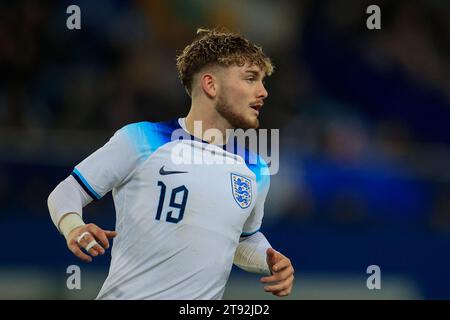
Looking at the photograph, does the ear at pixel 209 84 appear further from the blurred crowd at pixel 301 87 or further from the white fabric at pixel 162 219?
the blurred crowd at pixel 301 87

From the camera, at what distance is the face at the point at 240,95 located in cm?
502

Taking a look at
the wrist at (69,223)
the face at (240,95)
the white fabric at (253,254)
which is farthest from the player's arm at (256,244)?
the wrist at (69,223)

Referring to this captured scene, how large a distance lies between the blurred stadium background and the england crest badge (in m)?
3.64

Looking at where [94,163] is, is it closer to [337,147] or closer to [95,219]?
[95,219]

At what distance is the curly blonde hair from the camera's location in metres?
5.09

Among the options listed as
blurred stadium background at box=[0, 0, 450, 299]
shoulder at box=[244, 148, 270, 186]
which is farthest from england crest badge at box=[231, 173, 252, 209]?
blurred stadium background at box=[0, 0, 450, 299]

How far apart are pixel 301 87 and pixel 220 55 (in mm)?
6060

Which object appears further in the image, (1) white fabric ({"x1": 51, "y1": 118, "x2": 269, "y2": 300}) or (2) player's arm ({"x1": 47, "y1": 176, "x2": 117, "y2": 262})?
(1) white fabric ({"x1": 51, "y1": 118, "x2": 269, "y2": 300})

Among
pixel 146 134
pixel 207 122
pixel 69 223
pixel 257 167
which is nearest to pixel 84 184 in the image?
pixel 69 223

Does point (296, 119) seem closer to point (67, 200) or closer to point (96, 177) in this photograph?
point (96, 177)

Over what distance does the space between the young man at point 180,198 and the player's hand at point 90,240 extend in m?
0.01

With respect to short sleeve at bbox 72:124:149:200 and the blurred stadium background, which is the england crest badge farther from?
the blurred stadium background

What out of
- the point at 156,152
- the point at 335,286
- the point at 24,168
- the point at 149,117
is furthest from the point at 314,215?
the point at 156,152

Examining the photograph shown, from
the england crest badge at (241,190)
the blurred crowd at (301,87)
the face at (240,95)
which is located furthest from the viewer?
the blurred crowd at (301,87)
